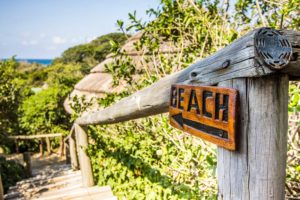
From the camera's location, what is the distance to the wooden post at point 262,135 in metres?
0.67

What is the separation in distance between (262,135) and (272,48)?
0.21 m

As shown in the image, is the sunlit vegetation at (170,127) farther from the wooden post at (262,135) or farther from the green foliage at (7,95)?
the green foliage at (7,95)

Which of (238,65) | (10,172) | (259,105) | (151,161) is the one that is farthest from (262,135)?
(10,172)

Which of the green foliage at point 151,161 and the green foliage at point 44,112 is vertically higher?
the green foliage at point 151,161

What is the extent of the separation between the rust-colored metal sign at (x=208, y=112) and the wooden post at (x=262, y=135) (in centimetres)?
2

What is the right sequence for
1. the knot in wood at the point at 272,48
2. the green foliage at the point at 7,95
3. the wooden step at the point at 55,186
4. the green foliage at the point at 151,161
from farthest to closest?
the green foliage at the point at 7,95 → the wooden step at the point at 55,186 → the green foliage at the point at 151,161 → the knot in wood at the point at 272,48

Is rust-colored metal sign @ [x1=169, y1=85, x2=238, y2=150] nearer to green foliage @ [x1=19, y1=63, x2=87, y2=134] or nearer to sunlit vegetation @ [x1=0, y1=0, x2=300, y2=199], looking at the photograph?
sunlit vegetation @ [x1=0, y1=0, x2=300, y2=199]

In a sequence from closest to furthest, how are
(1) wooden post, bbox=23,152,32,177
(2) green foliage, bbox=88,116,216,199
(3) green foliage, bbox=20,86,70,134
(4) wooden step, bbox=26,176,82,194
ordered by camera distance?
(2) green foliage, bbox=88,116,216,199, (4) wooden step, bbox=26,176,82,194, (1) wooden post, bbox=23,152,32,177, (3) green foliage, bbox=20,86,70,134

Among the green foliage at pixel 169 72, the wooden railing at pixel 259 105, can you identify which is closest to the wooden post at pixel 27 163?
the green foliage at pixel 169 72

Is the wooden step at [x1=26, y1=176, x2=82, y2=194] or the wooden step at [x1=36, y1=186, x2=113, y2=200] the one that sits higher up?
the wooden step at [x1=36, y1=186, x2=113, y2=200]

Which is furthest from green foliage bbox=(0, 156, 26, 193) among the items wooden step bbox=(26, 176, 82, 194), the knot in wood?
the knot in wood

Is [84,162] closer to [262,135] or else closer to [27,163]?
[262,135]

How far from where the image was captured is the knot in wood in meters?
0.64

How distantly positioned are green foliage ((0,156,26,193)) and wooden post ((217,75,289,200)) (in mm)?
6121
